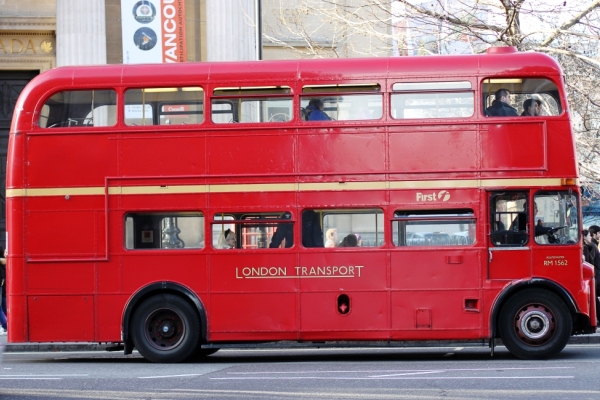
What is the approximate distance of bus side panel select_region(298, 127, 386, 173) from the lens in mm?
14734

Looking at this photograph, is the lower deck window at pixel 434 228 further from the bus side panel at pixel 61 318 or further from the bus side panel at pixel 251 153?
the bus side panel at pixel 61 318

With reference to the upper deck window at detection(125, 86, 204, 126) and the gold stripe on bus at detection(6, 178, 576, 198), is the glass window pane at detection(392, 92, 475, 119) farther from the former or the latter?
the upper deck window at detection(125, 86, 204, 126)

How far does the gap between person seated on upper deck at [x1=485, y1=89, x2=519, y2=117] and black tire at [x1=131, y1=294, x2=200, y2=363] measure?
4.72m

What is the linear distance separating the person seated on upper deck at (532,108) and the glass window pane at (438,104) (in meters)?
0.67

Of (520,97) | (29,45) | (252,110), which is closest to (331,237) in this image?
(252,110)

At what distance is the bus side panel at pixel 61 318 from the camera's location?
15.0 metres

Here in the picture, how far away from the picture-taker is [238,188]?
586 inches

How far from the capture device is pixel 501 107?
14648 millimetres

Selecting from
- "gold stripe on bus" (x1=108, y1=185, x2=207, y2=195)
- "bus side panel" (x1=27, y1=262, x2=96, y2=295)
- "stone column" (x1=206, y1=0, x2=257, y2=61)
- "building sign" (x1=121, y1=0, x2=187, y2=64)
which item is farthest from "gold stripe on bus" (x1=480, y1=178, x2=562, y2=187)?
"stone column" (x1=206, y1=0, x2=257, y2=61)

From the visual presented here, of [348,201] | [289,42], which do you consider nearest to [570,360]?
[348,201]

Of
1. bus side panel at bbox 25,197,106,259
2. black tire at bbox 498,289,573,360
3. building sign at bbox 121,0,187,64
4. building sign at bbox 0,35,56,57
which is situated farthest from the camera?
building sign at bbox 0,35,56,57

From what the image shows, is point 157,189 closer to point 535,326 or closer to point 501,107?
point 501,107

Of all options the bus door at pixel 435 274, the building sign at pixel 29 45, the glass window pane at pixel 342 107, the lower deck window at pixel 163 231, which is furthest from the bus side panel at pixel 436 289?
the building sign at pixel 29 45

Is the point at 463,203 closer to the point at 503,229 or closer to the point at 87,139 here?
the point at 503,229
